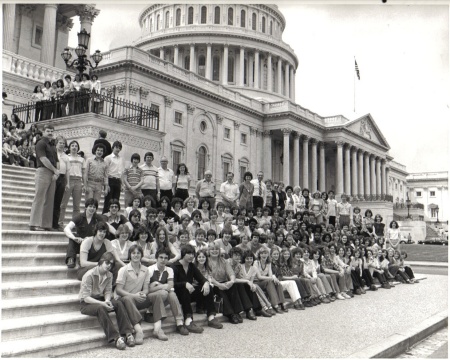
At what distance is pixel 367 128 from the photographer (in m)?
65.6

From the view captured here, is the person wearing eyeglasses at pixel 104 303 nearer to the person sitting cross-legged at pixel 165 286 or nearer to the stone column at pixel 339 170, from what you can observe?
the person sitting cross-legged at pixel 165 286

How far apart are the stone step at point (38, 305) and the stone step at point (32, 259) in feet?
3.32

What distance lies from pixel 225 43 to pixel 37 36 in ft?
120

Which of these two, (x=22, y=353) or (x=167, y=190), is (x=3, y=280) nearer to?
(x=22, y=353)

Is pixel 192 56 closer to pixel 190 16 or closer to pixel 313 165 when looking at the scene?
pixel 190 16

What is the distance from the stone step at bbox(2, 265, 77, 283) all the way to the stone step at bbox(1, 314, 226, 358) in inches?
56.6

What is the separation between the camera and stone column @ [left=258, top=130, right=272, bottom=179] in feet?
163

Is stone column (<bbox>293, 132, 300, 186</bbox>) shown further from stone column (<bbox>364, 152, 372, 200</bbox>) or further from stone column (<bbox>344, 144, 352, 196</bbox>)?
stone column (<bbox>364, 152, 372, 200</bbox>)

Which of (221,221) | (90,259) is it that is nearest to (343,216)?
→ (221,221)

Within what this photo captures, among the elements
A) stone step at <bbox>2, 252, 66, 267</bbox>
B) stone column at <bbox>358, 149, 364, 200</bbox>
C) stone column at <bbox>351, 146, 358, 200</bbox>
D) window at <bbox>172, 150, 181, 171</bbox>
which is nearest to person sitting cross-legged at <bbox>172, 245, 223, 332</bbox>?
stone step at <bbox>2, 252, 66, 267</bbox>

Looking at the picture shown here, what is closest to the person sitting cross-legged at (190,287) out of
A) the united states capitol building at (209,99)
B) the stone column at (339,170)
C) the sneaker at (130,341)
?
the sneaker at (130,341)

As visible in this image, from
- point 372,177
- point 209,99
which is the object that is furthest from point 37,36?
point 372,177

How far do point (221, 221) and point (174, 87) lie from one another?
27.4m

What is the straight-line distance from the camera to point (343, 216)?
17.7 m
